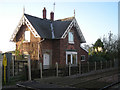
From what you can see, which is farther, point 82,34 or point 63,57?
point 82,34

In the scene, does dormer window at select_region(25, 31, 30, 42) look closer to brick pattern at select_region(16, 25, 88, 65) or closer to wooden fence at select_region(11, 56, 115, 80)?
brick pattern at select_region(16, 25, 88, 65)

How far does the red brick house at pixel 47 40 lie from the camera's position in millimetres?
19391

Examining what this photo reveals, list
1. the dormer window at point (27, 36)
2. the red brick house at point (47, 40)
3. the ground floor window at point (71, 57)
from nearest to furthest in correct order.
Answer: the red brick house at point (47, 40) → the dormer window at point (27, 36) → the ground floor window at point (71, 57)

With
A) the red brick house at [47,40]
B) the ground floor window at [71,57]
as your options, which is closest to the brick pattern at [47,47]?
the red brick house at [47,40]

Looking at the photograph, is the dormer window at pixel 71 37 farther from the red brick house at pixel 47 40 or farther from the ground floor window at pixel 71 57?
the ground floor window at pixel 71 57

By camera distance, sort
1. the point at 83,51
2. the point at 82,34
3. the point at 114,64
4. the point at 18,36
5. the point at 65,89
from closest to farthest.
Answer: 1. the point at 65,89
2. the point at 18,36
3. the point at 82,34
4. the point at 83,51
5. the point at 114,64

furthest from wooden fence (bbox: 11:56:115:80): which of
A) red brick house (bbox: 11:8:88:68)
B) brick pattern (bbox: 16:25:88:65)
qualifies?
brick pattern (bbox: 16:25:88:65)

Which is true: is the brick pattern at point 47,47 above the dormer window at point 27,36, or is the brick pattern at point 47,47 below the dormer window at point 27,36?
below

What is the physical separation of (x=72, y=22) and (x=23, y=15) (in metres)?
7.16

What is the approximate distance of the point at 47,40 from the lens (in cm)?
2022

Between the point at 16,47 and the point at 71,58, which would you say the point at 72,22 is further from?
the point at 16,47

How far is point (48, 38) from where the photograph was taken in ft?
64.4

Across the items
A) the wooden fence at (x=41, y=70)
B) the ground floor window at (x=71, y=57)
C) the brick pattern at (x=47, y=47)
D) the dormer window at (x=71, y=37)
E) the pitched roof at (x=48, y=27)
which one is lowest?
the wooden fence at (x=41, y=70)

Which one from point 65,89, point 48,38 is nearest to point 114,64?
point 48,38
